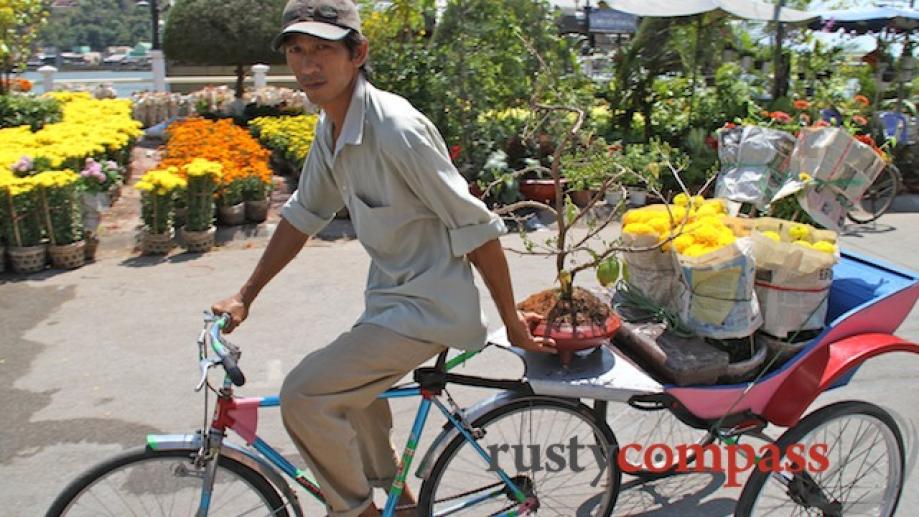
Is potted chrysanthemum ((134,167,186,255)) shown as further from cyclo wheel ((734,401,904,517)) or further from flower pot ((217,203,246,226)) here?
cyclo wheel ((734,401,904,517))

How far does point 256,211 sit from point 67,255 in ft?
5.92

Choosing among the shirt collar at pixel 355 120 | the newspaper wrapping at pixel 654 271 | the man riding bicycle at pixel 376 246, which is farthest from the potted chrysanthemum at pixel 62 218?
the newspaper wrapping at pixel 654 271

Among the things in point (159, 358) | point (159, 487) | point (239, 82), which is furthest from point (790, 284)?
point (239, 82)

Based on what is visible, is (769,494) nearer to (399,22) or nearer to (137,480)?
(137,480)

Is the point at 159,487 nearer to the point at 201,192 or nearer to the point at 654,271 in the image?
the point at 654,271

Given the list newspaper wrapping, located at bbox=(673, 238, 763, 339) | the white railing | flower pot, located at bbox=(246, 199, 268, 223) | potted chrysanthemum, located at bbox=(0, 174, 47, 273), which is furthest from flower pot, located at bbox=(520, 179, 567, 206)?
newspaper wrapping, located at bbox=(673, 238, 763, 339)

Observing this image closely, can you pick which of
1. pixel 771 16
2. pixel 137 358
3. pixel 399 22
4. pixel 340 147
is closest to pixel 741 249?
pixel 340 147

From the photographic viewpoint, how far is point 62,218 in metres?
6.25

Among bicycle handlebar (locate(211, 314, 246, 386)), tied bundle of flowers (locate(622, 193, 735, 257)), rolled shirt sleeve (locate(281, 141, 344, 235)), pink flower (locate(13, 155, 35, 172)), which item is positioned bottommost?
pink flower (locate(13, 155, 35, 172))

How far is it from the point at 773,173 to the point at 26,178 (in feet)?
18.3

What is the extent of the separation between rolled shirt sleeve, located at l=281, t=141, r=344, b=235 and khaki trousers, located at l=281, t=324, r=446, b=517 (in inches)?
16.7

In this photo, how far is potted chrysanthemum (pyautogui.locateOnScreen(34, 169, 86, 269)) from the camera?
6117 millimetres

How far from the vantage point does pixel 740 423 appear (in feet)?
8.39

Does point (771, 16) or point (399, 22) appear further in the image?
point (771, 16)
